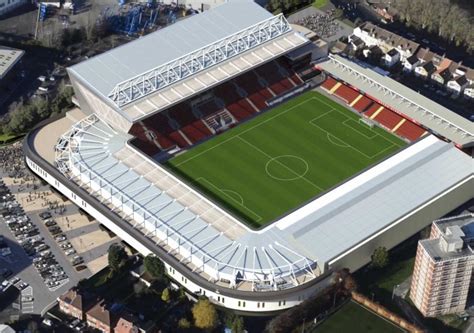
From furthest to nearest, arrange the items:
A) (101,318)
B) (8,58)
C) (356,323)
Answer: (8,58), (356,323), (101,318)

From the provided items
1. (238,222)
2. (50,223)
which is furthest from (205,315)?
(50,223)

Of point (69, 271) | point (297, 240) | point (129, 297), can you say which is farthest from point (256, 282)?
point (69, 271)

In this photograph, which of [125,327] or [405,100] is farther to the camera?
[405,100]

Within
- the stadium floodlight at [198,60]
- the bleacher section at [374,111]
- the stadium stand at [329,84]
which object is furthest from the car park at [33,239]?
the bleacher section at [374,111]

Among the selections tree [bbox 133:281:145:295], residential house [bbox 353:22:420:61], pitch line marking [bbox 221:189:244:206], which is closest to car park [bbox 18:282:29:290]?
tree [bbox 133:281:145:295]

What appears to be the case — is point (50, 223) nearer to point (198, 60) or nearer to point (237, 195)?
point (237, 195)
